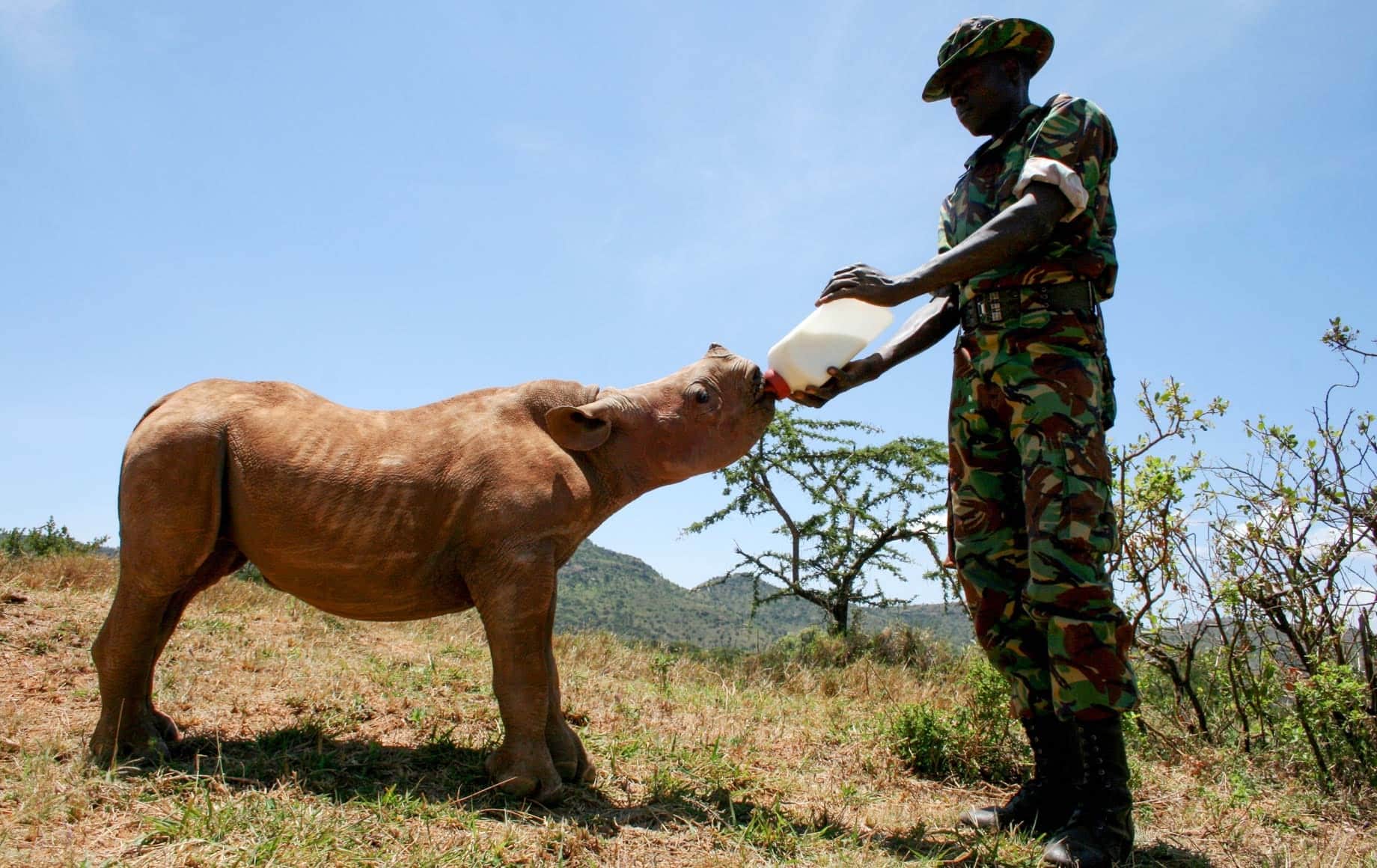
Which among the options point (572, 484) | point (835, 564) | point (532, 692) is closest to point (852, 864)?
→ point (532, 692)

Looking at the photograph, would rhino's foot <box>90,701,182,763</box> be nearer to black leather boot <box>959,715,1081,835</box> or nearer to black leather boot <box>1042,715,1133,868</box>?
black leather boot <box>959,715,1081,835</box>

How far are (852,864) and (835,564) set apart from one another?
34.9 ft

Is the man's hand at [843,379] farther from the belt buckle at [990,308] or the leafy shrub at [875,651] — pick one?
the leafy shrub at [875,651]

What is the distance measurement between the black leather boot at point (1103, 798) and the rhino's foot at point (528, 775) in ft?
6.16

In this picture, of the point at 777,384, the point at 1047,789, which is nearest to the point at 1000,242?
Result: the point at 777,384

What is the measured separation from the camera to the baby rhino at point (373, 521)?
362 centimetres

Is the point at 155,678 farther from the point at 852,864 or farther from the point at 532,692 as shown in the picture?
the point at 852,864

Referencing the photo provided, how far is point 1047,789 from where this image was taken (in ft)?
11.7

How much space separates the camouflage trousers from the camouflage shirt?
0.19 meters

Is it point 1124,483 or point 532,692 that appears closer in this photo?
point 532,692

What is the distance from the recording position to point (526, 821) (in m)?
3.24

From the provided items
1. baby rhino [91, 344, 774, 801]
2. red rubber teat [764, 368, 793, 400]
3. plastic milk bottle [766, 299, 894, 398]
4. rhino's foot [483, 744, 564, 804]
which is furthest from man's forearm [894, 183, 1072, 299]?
rhino's foot [483, 744, 564, 804]

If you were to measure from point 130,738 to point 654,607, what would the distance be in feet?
158

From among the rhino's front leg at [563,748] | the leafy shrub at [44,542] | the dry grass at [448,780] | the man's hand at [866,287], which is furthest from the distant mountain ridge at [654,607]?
the man's hand at [866,287]
